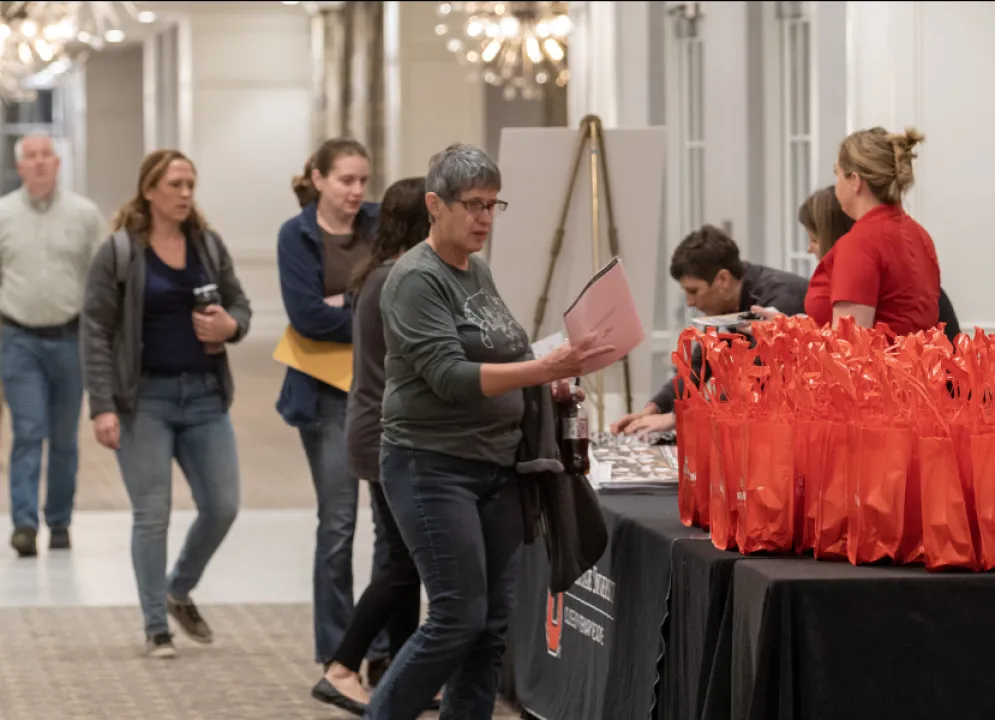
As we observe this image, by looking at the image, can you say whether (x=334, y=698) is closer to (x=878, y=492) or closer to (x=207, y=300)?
(x=207, y=300)

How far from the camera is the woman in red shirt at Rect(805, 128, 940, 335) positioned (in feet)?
13.0

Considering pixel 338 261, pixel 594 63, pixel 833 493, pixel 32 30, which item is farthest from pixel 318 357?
pixel 32 30

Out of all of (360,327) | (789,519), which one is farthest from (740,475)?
(360,327)

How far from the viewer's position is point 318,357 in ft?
16.6

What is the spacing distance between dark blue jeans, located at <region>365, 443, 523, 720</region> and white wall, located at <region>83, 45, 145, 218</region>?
23.3m

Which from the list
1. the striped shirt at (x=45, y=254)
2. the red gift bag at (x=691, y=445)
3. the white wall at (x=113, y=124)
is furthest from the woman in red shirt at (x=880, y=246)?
the white wall at (x=113, y=124)

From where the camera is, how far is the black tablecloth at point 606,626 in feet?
12.1

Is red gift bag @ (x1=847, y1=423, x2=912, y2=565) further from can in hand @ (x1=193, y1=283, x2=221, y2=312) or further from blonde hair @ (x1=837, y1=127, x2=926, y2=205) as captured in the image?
can in hand @ (x1=193, y1=283, x2=221, y2=312)

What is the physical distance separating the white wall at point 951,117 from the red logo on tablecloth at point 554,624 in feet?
8.97

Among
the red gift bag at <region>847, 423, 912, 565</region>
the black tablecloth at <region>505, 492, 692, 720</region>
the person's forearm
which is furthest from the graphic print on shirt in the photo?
the red gift bag at <region>847, 423, 912, 565</region>

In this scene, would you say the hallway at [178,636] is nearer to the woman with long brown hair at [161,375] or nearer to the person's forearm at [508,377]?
the woman with long brown hair at [161,375]

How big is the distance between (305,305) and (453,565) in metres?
1.62

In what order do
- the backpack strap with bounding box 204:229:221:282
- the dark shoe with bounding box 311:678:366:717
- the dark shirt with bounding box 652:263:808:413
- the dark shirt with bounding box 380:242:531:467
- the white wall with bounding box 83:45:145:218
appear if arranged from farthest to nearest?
the white wall with bounding box 83:45:145:218 < the backpack strap with bounding box 204:229:221:282 < the dark shirt with bounding box 652:263:808:413 < the dark shoe with bounding box 311:678:366:717 < the dark shirt with bounding box 380:242:531:467

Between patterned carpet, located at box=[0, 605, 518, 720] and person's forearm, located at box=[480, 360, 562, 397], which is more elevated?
person's forearm, located at box=[480, 360, 562, 397]
